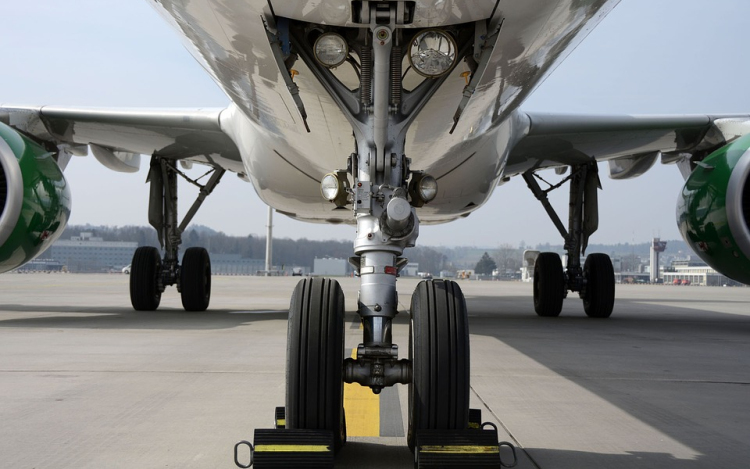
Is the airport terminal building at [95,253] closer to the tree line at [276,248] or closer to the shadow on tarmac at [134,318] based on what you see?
the tree line at [276,248]

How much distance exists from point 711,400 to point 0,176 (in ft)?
22.5

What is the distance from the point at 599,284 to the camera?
10.1m

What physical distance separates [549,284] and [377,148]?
719 centimetres

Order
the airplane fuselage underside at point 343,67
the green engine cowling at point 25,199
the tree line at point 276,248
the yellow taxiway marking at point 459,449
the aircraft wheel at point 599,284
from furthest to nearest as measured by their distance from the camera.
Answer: the tree line at point 276,248 < the aircraft wheel at point 599,284 < the green engine cowling at point 25,199 < the airplane fuselage underside at point 343,67 < the yellow taxiway marking at point 459,449

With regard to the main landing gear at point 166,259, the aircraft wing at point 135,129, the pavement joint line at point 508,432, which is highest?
the aircraft wing at point 135,129

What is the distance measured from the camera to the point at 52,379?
4.68m

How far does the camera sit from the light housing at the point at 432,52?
11.2 ft

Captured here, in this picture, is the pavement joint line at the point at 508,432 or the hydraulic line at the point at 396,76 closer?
the pavement joint line at the point at 508,432

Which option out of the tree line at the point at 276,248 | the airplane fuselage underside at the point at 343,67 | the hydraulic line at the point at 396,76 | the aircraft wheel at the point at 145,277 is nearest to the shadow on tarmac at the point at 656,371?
the hydraulic line at the point at 396,76

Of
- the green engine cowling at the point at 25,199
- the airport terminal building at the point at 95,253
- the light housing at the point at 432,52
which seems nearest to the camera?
the light housing at the point at 432,52

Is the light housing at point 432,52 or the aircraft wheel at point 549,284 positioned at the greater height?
the light housing at point 432,52

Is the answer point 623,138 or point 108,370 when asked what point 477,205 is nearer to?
point 623,138

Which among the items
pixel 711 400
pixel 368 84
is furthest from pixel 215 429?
pixel 711 400

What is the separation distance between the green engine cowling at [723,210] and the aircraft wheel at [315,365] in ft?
19.7
